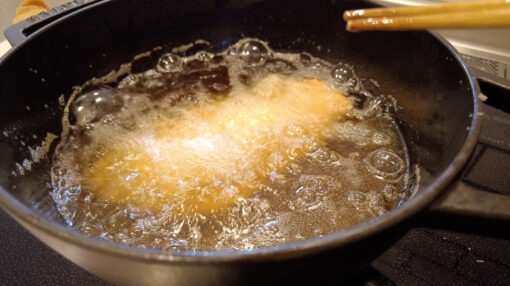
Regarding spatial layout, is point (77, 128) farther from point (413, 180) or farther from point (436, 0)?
point (436, 0)

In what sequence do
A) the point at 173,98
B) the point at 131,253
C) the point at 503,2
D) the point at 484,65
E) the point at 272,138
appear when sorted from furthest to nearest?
1. the point at 484,65
2. the point at 173,98
3. the point at 272,138
4. the point at 503,2
5. the point at 131,253

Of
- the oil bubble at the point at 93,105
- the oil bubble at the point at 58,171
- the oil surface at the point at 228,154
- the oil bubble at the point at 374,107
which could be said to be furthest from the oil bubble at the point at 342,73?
the oil bubble at the point at 58,171

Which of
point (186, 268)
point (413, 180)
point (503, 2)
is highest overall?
point (503, 2)

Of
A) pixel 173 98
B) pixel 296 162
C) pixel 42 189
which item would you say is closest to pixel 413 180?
pixel 296 162

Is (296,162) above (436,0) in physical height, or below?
below

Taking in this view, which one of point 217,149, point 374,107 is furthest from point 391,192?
point 217,149

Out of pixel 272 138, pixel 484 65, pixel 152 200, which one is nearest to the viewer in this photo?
pixel 152 200
